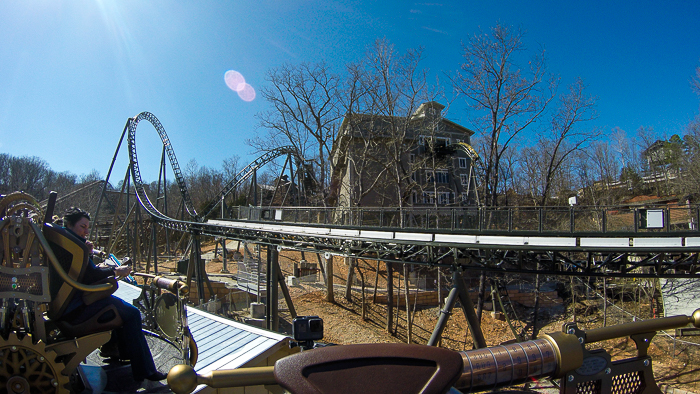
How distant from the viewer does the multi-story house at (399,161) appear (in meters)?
24.2

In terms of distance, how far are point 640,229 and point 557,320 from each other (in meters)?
14.3

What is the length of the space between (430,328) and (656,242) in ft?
45.0

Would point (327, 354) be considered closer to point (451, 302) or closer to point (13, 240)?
point (13, 240)

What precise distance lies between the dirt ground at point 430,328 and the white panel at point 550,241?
8.13 m

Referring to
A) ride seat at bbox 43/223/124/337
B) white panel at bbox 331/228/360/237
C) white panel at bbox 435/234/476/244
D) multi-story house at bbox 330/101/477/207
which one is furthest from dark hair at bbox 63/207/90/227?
multi-story house at bbox 330/101/477/207

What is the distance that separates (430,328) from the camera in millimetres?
21828

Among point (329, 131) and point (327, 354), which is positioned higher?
point (329, 131)

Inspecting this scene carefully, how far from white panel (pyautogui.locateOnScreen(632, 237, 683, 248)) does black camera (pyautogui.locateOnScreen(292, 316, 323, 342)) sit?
11.2 meters

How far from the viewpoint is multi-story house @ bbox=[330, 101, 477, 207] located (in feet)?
79.6

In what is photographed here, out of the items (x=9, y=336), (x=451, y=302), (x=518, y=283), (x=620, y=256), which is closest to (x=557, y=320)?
(x=518, y=283)

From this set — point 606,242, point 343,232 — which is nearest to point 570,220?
point 606,242

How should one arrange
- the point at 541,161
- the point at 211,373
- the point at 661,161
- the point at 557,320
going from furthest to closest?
the point at 661,161 < the point at 541,161 < the point at 557,320 < the point at 211,373

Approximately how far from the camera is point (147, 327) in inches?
191

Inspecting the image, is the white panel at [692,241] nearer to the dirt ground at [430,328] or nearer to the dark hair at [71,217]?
the dirt ground at [430,328]
